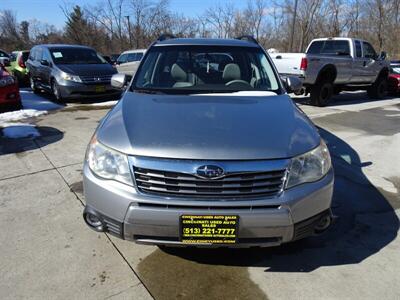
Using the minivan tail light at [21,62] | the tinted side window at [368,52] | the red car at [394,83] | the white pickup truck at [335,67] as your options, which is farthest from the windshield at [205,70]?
the minivan tail light at [21,62]

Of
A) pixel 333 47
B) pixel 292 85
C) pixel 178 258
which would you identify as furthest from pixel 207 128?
pixel 333 47

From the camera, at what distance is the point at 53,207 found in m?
3.80

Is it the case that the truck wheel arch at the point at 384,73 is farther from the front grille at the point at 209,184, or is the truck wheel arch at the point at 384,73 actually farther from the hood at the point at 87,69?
the front grille at the point at 209,184

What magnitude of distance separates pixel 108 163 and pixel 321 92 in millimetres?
9519

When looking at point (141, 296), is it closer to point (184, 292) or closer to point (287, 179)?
point (184, 292)

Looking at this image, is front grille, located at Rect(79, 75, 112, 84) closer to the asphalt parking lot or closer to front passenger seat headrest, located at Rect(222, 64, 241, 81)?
the asphalt parking lot

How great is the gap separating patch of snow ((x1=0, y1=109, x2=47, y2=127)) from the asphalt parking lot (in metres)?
4.03

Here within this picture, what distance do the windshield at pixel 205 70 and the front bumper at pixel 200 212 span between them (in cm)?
150

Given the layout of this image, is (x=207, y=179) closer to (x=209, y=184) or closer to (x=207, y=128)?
(x=209, y=184)

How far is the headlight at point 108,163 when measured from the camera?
8.04 ft

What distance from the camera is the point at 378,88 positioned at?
13.4 metres

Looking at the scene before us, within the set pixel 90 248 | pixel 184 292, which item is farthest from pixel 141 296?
pixel 90 248

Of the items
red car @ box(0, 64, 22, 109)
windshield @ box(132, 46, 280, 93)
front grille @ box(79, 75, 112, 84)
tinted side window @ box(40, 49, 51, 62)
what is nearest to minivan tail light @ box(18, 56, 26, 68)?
tinted side window @ box(40, 49, 51, 62)

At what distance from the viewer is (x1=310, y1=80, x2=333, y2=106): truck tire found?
1083 cm
